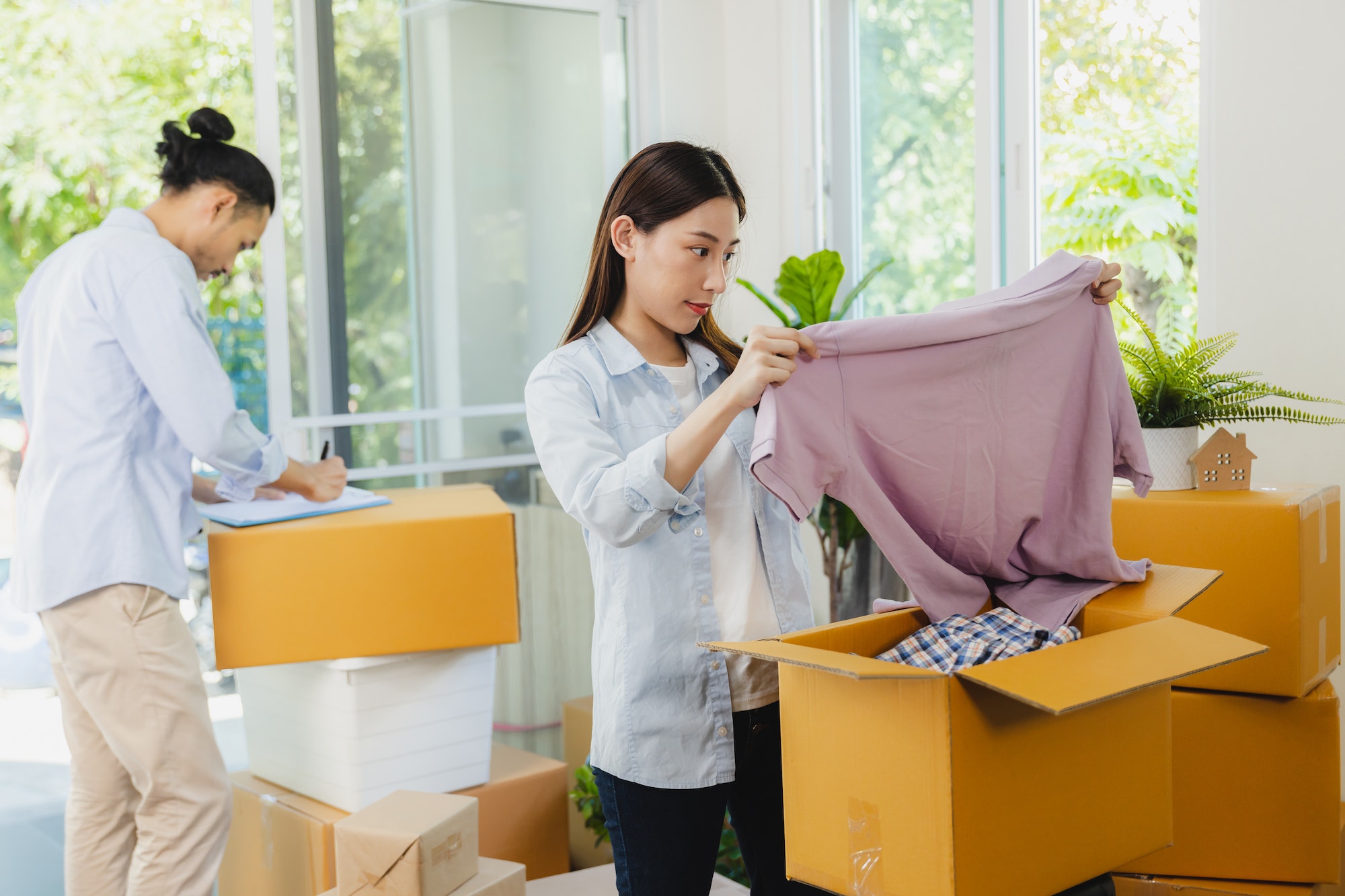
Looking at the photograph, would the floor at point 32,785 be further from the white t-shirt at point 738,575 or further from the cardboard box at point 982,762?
the cardboard box at point 982,762

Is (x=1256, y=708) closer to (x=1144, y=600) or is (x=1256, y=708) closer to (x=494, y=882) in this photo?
(x=1144, y=600)

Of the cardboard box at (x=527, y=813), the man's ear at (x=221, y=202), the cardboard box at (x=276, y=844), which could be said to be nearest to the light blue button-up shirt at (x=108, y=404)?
the man's ear at (x=221, y=202)

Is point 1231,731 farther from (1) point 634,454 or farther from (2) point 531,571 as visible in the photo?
(2) point 531,571

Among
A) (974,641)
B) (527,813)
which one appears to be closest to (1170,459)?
(974,641)

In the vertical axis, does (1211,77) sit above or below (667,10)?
below

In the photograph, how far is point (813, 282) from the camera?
9.25 feet

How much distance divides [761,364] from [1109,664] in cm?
44

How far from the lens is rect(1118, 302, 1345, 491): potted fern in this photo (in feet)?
5.82

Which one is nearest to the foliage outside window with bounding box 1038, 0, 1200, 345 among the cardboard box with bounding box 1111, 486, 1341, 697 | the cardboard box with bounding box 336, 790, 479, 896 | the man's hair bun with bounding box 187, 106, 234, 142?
the cardboard box with bounding box 1111, 486, 1341, 697

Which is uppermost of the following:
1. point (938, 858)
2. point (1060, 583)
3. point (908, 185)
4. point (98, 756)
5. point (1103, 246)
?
point (908, 185)

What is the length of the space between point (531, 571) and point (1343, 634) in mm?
2001

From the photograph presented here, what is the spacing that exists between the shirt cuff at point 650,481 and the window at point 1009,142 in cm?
160

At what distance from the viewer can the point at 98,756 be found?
6.06ft

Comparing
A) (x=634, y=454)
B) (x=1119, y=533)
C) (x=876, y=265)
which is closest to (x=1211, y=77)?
(x=1119, y=533)
